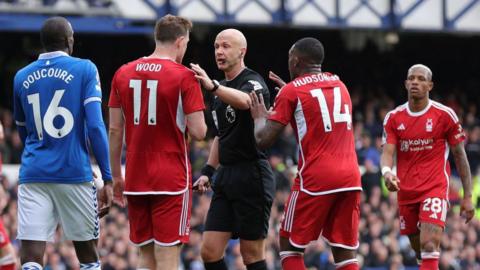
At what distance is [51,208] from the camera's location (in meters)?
10.0

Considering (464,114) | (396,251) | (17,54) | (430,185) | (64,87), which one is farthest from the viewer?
(464,114)

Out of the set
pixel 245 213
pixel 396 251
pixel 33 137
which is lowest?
pixel 396 251

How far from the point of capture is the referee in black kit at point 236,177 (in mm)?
10828

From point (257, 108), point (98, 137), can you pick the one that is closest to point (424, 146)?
point (257, 108)

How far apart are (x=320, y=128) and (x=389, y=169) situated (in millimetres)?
1732

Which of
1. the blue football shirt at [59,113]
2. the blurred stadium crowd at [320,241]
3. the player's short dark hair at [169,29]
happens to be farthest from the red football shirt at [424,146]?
the blurred stadium crowd at [320,241]

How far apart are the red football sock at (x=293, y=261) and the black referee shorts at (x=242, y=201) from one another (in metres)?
0.46

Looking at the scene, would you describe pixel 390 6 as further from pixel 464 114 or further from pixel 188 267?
pixel 188 267

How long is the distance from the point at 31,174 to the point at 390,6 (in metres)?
20.2

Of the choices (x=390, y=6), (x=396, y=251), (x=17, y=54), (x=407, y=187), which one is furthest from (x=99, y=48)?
(x=407, y=187)

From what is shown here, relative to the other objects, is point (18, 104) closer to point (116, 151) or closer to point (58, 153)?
point (58, 153)

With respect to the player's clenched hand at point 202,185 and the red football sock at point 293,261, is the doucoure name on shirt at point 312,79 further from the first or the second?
the red football sock at point 293,261

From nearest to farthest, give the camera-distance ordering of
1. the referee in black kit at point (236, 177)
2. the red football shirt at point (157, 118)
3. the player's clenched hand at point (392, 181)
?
1. the red football shirt at point (157, 118)
2. the referee in black kit at point (236, 177)
3. the player's clenched hand at point (392, 181)

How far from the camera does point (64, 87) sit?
9.91m
